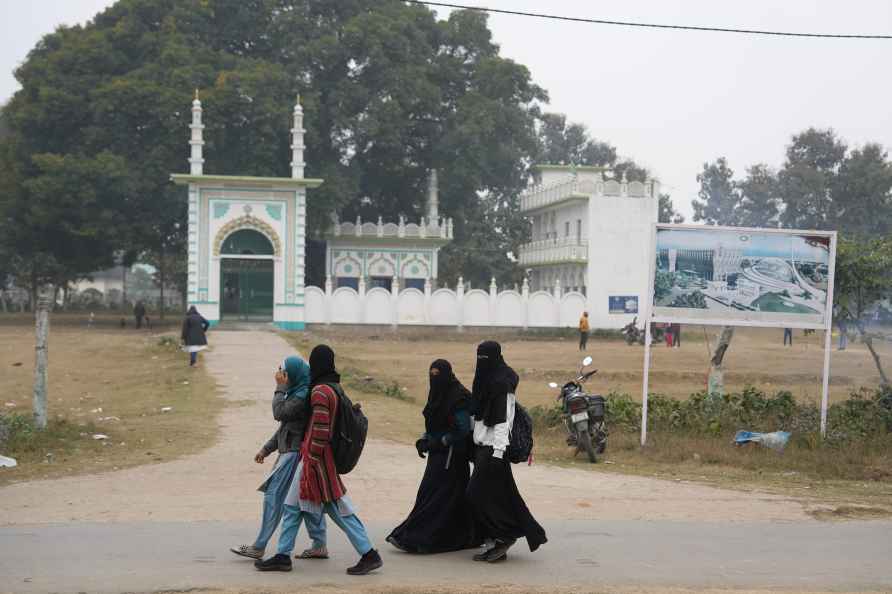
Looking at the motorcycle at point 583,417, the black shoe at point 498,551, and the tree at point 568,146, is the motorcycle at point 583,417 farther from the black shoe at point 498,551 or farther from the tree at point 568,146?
the tree at point 568,146

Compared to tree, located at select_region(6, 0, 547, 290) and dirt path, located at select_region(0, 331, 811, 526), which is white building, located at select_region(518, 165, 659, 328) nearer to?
tree, located at select_region(6, 0, 547, 290)

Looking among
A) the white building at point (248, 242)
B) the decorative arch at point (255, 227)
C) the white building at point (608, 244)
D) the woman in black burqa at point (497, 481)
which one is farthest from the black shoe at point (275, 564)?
the white building at point (608, 244)

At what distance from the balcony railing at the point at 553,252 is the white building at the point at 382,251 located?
5.31 meters

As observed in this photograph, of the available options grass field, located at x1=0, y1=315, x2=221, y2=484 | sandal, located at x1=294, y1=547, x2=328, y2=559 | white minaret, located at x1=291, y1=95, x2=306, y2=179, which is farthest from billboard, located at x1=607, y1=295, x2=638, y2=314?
sandal, located at x1=294, y1=547, x2=328, y2=559

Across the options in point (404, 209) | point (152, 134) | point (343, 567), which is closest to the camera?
point (343, 567)

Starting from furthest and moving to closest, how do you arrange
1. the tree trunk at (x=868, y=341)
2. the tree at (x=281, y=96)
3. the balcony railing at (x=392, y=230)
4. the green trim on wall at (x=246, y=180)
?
the balcony railing at (x=392, y=230) < the tree at (x=281, y=96) < the green trim on wall at (x=246, y=180) < the tree trunk at (x=868, y=341)

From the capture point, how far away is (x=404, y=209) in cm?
5450

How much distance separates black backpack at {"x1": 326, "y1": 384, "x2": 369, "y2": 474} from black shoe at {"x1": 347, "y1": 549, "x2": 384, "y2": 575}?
57 centimetres

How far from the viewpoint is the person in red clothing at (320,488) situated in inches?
280

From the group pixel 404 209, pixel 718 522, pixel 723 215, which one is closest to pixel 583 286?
pixel 404 209

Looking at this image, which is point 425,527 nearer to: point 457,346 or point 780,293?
point 780,293

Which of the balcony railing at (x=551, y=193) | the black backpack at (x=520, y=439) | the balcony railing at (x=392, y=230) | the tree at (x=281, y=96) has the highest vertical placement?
the tree at (x=281, y=96)

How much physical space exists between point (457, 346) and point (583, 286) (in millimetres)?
13244

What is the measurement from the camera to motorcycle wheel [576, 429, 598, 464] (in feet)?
41.3
